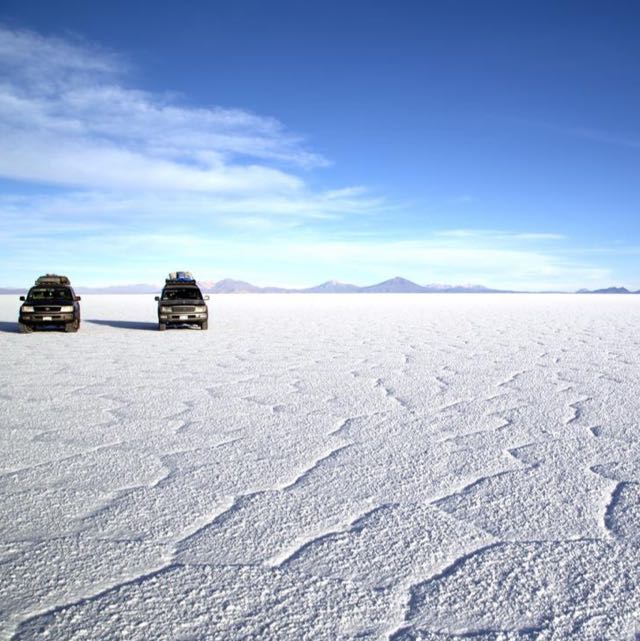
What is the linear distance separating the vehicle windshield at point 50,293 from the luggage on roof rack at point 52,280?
277mm

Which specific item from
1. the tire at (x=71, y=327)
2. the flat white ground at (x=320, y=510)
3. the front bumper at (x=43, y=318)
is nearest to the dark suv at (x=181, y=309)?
the tire at (x=71, y=327)

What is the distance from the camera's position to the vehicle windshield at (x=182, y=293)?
1606 cm

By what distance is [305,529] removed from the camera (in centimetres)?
296

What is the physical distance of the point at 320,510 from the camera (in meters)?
3.20

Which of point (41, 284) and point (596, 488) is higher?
point (41, 284)

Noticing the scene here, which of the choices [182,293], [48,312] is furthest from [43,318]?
[182,293]

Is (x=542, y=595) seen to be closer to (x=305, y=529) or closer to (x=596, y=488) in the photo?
(x=305, y=529)

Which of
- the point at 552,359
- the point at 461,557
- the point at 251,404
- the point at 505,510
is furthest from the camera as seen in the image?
the point at 552,359

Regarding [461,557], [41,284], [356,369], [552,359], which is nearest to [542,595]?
[461,557]

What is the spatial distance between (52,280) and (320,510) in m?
15.9

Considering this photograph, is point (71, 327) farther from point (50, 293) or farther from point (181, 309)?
point (181, 309)

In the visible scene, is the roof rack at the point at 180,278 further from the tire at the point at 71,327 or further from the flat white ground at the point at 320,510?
the flat white ground at the point at 320,510

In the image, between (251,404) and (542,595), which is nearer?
(542,595)

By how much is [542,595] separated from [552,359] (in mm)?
7836
